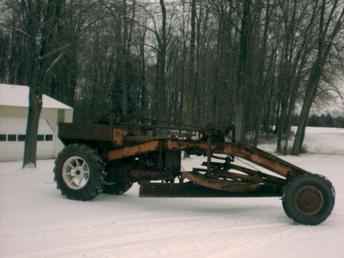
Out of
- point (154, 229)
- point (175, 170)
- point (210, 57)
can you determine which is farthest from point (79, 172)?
point (210, 57)

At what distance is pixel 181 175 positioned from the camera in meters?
8.40

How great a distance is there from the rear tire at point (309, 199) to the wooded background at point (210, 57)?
11.2 metres

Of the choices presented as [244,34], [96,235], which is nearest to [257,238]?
[96,235]

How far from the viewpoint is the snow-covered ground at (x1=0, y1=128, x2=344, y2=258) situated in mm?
5672

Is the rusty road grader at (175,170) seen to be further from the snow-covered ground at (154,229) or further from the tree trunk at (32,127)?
the tree trunk at (32,127)

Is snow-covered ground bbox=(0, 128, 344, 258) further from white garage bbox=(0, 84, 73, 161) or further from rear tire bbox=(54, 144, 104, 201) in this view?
white garage bbox=(0, 84, 73, 161)

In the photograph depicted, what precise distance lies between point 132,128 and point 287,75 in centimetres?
2489

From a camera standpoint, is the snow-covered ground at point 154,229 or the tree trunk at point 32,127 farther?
the tree trunk at point 32,127

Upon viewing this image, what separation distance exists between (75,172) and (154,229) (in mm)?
2705

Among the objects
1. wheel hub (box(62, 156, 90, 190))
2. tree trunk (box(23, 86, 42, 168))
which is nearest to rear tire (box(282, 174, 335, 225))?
wheel hub (box(62, 156, 90, 190))

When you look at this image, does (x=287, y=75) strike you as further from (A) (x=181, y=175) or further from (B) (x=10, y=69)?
(A) (x=181, y=175)

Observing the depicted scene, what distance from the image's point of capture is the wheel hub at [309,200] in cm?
755

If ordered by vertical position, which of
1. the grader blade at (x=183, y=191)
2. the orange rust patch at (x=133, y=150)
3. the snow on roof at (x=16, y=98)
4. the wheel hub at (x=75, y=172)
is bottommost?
the grader blade at (x=183, y=191)

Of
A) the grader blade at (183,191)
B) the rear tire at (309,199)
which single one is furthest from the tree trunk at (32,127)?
the rear tire at (309,199)
